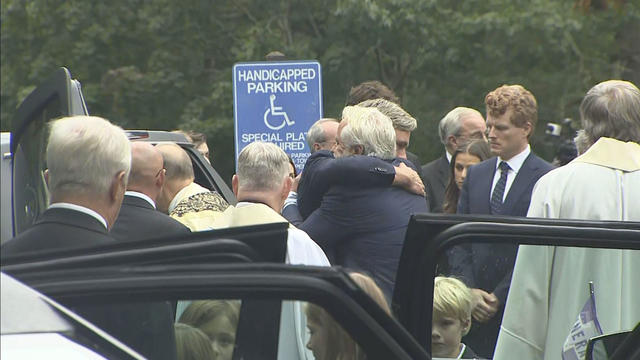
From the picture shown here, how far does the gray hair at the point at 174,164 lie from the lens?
5.90 meters

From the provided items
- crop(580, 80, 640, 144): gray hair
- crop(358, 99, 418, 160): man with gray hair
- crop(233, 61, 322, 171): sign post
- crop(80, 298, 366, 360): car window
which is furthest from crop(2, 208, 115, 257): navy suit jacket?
crop(233, 61, 322, 171): sign post

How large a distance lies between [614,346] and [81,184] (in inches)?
62.6

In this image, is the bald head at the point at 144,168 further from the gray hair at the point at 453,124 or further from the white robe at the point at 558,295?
the gray hair at the point at 453,124

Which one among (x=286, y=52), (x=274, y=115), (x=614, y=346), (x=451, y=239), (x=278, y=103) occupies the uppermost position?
(x=286, y=52)

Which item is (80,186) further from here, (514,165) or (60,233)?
(514,165)

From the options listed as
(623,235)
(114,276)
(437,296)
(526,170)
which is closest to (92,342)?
(114,276)

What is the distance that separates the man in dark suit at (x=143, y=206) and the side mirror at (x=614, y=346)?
1.61 meters

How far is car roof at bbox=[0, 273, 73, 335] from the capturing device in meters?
1.86

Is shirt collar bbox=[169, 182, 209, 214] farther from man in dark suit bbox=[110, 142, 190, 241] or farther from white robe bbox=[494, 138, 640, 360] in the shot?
white robe bbox=[494, 138, 640, 360]

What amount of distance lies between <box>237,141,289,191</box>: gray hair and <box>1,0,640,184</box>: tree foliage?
18.0 meters

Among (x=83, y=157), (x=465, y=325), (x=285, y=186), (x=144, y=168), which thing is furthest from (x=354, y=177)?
(x=83, y=157)

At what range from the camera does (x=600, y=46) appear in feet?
80.7

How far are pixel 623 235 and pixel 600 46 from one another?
72.3 ft

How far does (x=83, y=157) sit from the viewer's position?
10.8 feet
